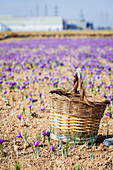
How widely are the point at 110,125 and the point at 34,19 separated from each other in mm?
76494

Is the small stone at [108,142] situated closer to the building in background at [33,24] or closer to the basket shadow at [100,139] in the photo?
the basket shadow at [100,139]

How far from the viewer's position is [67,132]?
2984 millimetres

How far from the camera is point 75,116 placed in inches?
113

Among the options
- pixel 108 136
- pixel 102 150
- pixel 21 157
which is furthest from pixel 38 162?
pixel 108 136

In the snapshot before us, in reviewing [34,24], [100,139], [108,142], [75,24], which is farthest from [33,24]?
[108,142]

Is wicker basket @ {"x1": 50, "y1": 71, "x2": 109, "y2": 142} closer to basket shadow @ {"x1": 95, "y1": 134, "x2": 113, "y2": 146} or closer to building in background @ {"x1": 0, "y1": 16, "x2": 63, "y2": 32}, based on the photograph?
basket shadow @ {"x1": 95, "y1": 134, "x2": 113, "y2": 146}

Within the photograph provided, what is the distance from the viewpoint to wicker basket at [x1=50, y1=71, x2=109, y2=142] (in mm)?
2814

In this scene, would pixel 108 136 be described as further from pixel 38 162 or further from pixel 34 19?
pixel 34 19

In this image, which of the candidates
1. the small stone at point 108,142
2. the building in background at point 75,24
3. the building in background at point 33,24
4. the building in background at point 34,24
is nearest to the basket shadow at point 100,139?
the small stone at point 108,142

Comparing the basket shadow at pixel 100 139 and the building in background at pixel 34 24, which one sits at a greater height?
the building in background at pixel 34 24

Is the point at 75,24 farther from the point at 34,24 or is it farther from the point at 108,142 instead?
the point at 108,142

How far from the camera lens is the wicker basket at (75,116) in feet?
9.23

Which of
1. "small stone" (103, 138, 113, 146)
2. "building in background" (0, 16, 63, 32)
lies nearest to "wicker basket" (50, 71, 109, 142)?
"small stone" (103, 138, 113, 146)

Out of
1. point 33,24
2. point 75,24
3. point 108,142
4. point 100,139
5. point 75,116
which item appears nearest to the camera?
point 75,116
